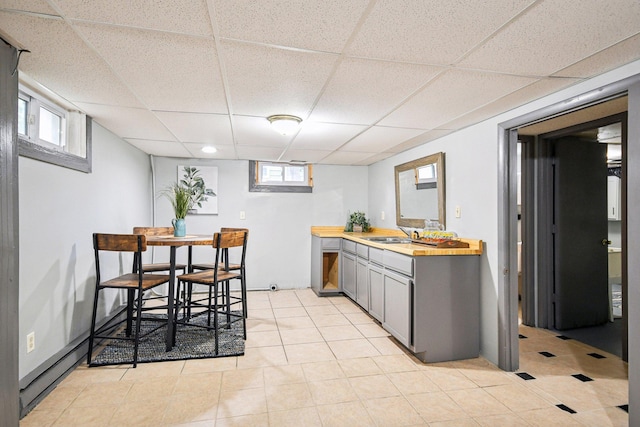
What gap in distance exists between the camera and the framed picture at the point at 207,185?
4.97m

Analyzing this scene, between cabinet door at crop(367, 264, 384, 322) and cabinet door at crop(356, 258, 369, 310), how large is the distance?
117mm

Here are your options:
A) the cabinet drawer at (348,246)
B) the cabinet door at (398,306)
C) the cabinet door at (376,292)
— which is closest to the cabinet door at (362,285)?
the cabinet door at (376,292)

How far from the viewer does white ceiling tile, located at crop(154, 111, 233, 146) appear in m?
2.89

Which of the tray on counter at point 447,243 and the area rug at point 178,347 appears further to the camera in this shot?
the tray on counter at point 447,243

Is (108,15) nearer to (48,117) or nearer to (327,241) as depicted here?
(48,117)

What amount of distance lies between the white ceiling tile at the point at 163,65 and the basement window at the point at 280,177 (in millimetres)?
2634

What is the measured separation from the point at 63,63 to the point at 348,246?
3.50 metres

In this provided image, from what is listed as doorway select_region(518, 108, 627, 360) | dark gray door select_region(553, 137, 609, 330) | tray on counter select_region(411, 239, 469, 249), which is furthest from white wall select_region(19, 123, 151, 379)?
dark gray door select_region(553, 137, 609, 330)

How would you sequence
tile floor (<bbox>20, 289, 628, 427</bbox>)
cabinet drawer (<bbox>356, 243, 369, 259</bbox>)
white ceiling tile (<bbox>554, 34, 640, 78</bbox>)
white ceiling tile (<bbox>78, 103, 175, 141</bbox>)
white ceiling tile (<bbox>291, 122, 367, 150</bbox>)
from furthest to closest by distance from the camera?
cabinet drawer (<bbox>356, 243, 369, 259</bbox>) < white ceiling tile (<bbox>291, 122, 367, 150</bbox>) < white ceiling tile (<bbox>78, 103, 175, 141</bbox>) < tile floor (<bbox>20, 289, 628, 427</bbox>) < white ceiling tile (<bbox>554, 34, 640, 78</bbox>)

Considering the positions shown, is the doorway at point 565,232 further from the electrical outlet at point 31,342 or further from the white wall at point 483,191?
the electrical outlet at point 31,342

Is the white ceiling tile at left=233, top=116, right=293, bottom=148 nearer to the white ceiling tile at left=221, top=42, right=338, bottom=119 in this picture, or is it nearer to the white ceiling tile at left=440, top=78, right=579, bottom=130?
the white ceiling tile at left=221, top=42, right=338, bottom=119

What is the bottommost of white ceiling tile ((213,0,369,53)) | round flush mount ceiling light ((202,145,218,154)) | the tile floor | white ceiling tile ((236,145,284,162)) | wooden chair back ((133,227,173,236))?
the tile floor

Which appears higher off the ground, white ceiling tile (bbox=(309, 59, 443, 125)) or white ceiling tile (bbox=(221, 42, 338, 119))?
white ceiling tile (bbox=(221, 42, 338, 119))

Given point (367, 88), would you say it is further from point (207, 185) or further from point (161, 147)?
point (207, 185)
